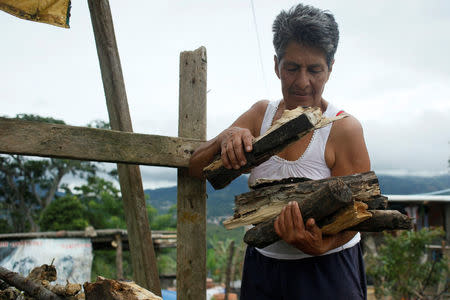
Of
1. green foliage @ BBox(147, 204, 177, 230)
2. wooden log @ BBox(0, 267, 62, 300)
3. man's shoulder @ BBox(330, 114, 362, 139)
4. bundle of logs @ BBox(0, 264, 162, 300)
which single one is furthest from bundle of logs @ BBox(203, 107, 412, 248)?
green foliage @ BBox(147, 204, 177, 230)

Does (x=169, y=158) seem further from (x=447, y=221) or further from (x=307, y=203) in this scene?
(x=447, y=221)

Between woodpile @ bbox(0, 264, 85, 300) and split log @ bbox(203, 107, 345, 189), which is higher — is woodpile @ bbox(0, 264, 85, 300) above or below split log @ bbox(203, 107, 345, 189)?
below

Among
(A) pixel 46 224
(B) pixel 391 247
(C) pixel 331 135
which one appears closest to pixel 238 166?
(C) pixel 331 135

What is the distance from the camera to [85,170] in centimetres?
2473

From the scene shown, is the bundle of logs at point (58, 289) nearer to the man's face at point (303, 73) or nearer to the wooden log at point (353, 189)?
the wooden log at point (353, 189)

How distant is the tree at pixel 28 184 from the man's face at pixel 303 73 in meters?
24.0

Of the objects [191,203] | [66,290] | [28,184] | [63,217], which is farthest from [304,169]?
[28,184]

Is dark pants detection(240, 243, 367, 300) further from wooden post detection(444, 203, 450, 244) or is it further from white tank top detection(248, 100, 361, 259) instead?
wooden post detection(444, 203, 450, 244)

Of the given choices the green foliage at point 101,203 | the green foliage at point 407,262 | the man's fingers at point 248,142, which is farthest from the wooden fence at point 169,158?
the green foliage at point 101,203

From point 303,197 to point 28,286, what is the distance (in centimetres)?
136

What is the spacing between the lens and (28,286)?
1.82m

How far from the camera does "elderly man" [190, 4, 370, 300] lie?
194 cm

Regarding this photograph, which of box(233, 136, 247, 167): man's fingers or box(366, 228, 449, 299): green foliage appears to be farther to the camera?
box(366, 228, 449, 299): green foliage

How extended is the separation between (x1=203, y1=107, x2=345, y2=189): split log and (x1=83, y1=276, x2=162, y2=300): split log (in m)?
0.69
